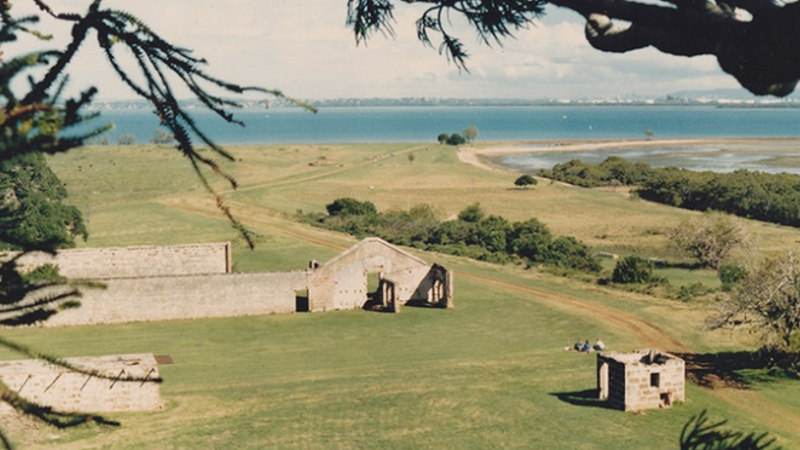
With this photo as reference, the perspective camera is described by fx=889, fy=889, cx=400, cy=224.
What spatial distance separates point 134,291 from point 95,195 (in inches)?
1829

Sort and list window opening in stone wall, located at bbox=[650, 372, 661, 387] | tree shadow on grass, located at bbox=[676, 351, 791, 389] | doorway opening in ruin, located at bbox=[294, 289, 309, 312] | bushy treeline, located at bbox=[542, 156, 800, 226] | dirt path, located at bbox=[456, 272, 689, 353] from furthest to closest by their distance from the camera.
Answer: bushy treeline, located at bbox=[542, 156, 800, 226] < doorway opening in ruin, located at bbox=[294, 289, 309, 312] < dirt path, located at bbox=[456, 272, 689, 353] < tree shadow on grass, located at bbox=[676, 351, 791, 389] < window opening in stone wall, located at bbox=[650, 372, 661, 387]

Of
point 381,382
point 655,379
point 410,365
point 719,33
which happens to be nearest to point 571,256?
point 410,365

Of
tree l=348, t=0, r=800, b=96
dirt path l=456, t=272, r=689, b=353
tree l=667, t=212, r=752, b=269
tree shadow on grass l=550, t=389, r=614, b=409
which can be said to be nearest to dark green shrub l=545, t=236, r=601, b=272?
tree l=667, t=212, r=752, b=269

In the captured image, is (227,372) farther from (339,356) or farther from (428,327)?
(428,327)

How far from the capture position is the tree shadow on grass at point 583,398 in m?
24.9

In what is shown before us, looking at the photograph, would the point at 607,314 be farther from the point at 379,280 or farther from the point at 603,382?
the point at 603,382

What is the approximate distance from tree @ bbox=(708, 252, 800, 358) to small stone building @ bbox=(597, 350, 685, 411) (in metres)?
5.34

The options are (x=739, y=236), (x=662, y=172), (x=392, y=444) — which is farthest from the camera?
(x=662, y=172)

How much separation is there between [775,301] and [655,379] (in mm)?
6583

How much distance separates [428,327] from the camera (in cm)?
3472

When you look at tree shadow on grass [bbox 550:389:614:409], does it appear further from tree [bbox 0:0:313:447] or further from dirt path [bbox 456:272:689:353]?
tree [bbox 0:0:313:447]

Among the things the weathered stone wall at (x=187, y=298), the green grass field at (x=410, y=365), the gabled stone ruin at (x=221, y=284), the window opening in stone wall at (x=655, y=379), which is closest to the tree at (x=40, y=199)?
the gabled stone ruin at (x=221, y=284)

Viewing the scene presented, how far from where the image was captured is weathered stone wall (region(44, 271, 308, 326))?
114 feet

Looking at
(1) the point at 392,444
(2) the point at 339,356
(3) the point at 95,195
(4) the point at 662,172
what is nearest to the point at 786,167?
(4) the point at 662,172
